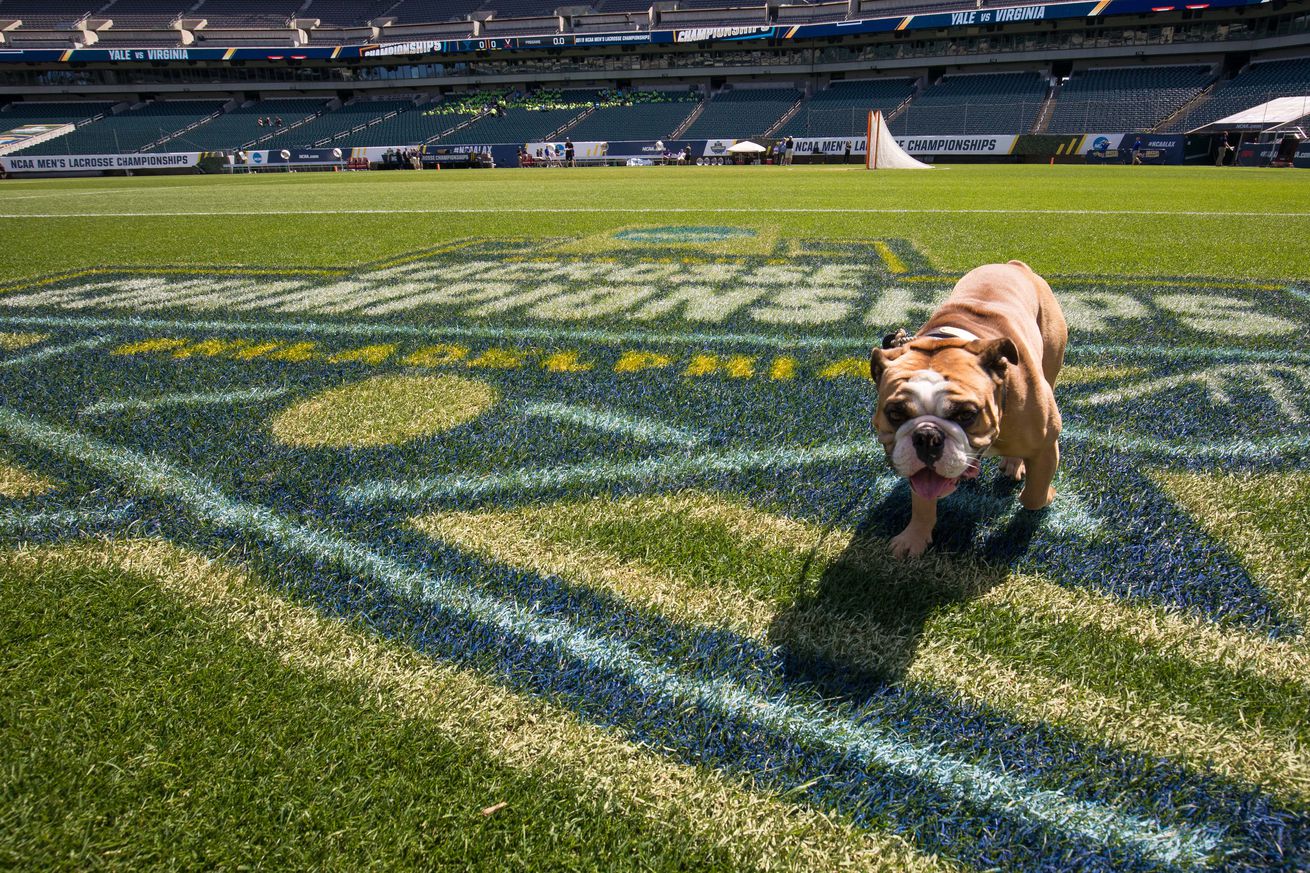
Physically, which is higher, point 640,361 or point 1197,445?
point 640,361

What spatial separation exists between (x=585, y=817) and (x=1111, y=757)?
3.39ft

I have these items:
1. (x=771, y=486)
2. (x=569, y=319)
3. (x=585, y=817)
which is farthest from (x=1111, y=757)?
(x=569, y=319)

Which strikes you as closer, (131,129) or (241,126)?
(131,129)

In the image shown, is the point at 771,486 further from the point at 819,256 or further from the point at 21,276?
the point at 21,276

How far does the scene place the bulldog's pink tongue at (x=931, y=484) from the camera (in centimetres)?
175

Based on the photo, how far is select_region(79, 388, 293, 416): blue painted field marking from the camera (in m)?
3.26

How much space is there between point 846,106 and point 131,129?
47.3 metres

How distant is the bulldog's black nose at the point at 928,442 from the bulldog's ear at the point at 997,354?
274 mm

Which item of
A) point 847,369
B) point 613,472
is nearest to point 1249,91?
point 847,369

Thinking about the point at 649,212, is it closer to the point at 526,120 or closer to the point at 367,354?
the point at 367,354

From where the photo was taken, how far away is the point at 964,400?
5.38 feet

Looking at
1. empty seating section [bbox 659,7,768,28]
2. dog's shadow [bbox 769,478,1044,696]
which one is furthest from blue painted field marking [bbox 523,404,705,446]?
empty seating section [bbox 659,7,768,28]

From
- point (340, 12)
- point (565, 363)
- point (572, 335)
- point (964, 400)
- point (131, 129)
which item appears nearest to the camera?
point (964, 400)

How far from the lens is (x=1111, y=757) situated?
54.7 inches
